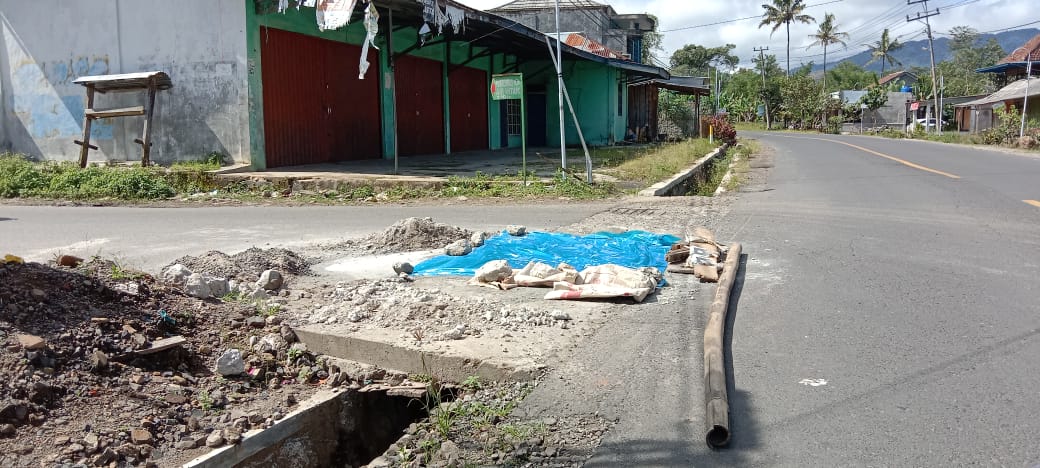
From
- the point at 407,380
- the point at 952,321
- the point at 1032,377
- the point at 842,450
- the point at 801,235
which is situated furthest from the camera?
the point at 801,235

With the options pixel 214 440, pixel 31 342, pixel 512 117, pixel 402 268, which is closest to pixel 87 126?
pixel 402 268

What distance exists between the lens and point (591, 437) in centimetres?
361

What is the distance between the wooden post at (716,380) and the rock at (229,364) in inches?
110

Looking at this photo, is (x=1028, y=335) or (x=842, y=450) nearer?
(x=842, y=450)

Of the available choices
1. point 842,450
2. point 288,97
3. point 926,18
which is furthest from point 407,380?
point 926,18

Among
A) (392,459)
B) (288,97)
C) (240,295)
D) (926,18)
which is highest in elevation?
(926,18)

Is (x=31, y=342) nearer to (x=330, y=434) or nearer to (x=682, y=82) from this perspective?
(x=330, y=434)

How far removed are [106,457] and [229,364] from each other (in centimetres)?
117

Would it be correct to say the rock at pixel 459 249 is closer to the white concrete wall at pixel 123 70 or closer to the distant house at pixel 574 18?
the white concrete wall at pixel 123 70

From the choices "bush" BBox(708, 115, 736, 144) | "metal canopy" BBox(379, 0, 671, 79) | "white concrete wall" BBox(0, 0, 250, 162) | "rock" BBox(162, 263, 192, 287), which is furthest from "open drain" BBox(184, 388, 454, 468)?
"bush" BBox(708, 115, 736, 144)

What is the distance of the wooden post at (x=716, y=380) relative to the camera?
3.42 meters

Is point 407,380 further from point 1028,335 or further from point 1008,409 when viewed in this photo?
point 1028,335

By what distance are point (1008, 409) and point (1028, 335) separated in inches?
58.9

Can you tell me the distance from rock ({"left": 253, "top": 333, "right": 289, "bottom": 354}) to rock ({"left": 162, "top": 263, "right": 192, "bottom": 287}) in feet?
3.68
